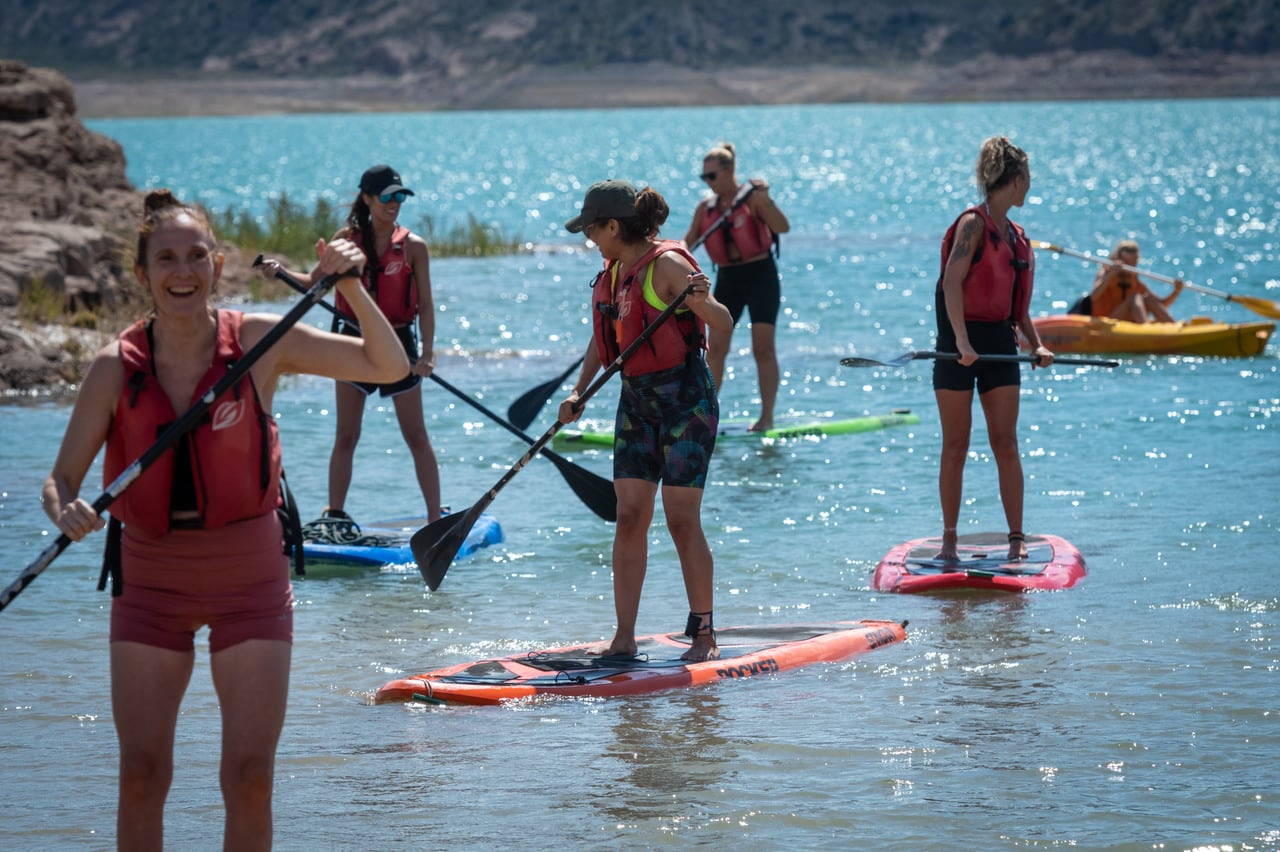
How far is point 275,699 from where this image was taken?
3992 mm

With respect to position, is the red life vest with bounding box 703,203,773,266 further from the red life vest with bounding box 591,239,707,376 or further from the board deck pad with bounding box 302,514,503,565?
the red life vest with bounding box 591,239,707,376

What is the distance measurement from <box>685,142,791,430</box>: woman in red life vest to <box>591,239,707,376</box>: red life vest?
4559mm

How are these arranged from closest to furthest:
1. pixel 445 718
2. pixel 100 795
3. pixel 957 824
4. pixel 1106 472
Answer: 1. pixel 957 824
2. pixel 100 795
3. pixel 445 718
4. pixel 1106 472

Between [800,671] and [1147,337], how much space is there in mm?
9775

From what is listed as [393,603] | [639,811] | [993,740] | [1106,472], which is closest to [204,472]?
[639,811]

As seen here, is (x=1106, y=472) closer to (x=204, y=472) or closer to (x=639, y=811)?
(x=639, y=811)

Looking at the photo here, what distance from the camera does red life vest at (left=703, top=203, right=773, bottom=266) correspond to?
11.5 metres

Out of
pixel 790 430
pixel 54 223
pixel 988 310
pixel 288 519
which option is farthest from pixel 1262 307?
pixel 288 519

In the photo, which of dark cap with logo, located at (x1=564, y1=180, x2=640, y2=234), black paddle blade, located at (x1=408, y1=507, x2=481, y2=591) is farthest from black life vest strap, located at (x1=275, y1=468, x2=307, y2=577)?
black paddle blade, located at (x1=408, y1=507, x2=481, y2=591)

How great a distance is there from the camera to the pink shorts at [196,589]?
397 cm

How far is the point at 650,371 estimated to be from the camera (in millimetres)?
6367

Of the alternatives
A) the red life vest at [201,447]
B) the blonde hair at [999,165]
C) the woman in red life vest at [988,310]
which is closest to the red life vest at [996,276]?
the woman in red life vest at [988,310]

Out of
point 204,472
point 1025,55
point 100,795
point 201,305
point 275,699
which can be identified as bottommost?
point 100,795

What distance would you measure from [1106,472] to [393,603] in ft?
16.0
